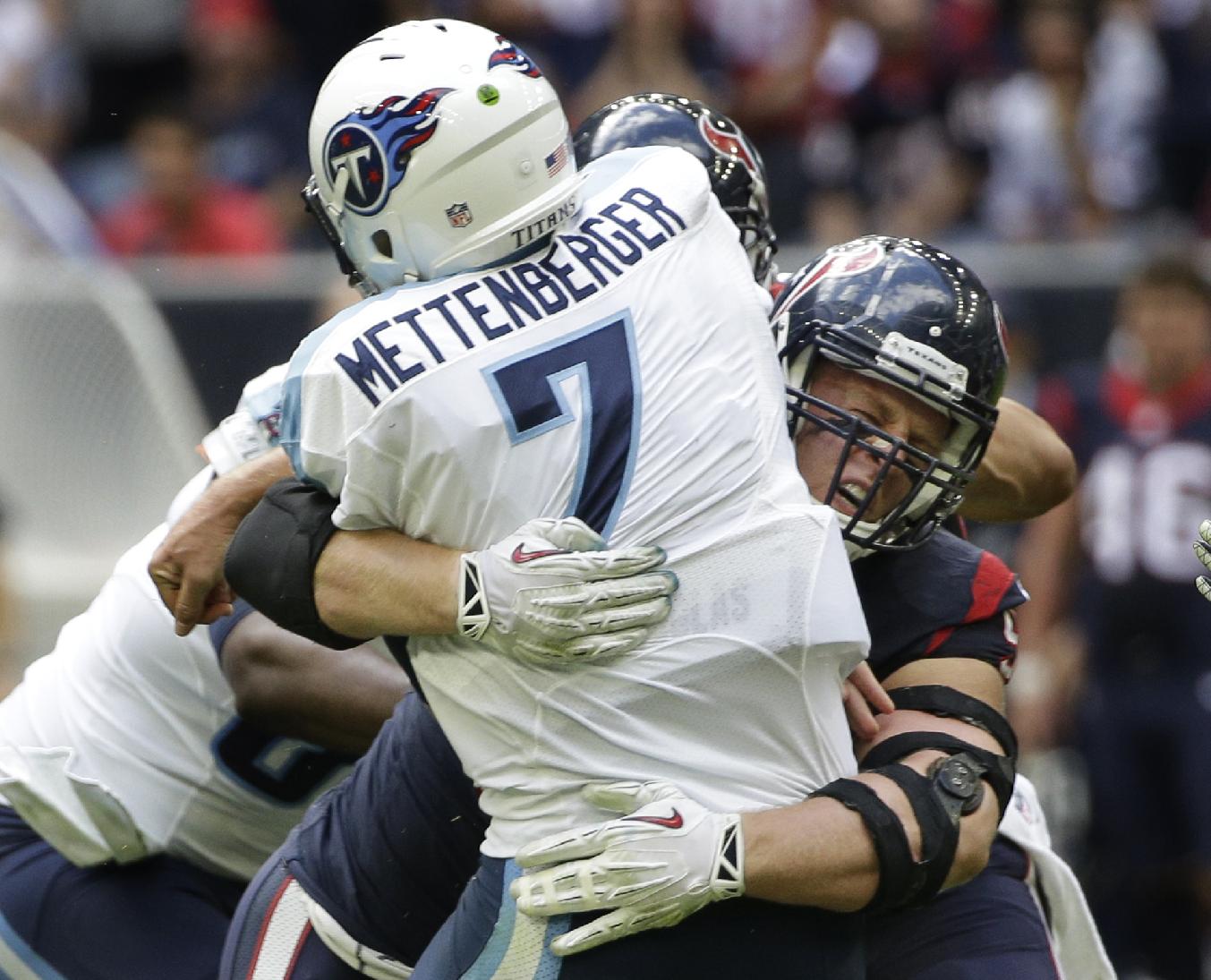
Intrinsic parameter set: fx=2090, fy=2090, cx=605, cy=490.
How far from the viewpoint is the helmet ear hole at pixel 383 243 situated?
122 inches

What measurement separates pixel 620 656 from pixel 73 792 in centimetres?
151

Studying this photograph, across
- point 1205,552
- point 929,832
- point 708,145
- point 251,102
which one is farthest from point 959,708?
point 251,102

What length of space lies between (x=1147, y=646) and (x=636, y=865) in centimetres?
513

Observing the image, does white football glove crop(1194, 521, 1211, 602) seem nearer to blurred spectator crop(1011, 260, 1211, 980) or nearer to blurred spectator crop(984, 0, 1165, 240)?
blurred spectator crop(1011, 260, 1211, 980)

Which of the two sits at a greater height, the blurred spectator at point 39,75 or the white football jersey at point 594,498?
the white football jersey at point 594,498

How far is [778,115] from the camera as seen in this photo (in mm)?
10016


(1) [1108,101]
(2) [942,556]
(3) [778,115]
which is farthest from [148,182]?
(2) [942,556]

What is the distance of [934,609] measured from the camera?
3459 millimetres

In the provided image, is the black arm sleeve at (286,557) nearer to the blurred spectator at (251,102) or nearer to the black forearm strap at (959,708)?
the black forearm strap at (959,708)

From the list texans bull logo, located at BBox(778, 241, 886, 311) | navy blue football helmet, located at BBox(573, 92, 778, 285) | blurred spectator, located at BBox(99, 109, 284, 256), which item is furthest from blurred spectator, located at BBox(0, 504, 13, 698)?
texans bull logo, located at BBox(778, 241, 886, 311)

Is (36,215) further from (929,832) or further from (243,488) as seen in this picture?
(929,832)

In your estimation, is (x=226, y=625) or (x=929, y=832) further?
(x=226, y=625)

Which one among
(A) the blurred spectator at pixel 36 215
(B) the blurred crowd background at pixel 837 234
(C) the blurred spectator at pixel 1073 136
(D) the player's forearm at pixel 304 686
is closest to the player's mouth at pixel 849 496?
(D) the player's forearm at pixel 304 686

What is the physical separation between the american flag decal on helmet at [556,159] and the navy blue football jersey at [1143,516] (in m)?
4.73
